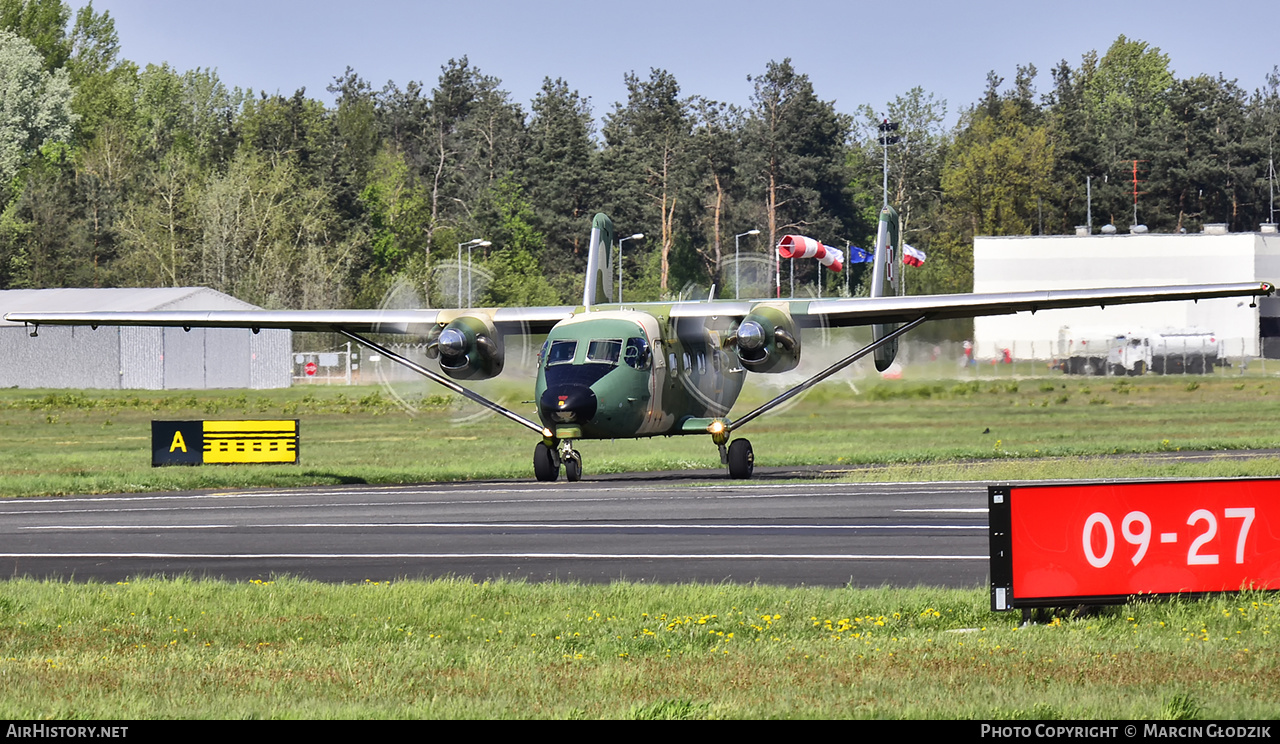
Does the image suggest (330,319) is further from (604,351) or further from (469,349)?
(604,351)

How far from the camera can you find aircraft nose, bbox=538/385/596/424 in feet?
101

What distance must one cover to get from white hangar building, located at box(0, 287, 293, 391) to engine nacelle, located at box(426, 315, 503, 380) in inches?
2249

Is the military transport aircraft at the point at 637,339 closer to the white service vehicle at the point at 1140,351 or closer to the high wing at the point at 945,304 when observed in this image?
the high wing at the point at 945,304

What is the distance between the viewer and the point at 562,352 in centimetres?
3178

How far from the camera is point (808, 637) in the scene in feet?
43.0

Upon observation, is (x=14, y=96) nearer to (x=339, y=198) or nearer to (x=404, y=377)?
(x=339, y=198)

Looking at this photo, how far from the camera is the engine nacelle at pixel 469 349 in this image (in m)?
33.9

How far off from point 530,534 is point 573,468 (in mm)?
11488

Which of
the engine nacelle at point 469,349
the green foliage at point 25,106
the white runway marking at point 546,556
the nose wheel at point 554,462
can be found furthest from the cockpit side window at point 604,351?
the green foliage at point 25,106

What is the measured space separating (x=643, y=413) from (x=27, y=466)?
1881 centimetres

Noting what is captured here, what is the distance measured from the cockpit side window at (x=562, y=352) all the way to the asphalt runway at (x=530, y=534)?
2.62 m

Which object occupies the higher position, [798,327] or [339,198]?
[339,198]
